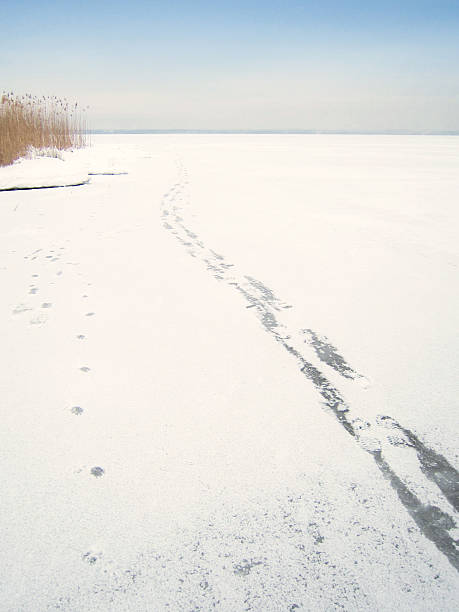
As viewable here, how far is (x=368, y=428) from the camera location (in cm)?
121

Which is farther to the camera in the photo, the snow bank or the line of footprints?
the snow bank

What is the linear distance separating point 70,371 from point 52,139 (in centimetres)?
1077

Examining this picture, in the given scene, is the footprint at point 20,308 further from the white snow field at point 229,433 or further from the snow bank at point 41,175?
the snow bank at point 41,175

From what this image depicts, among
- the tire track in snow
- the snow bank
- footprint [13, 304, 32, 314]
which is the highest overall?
the snow bank

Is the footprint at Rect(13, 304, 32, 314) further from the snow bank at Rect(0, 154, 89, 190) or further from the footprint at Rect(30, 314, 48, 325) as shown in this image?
the snow bank at Rect(0, 154, 89, 190)

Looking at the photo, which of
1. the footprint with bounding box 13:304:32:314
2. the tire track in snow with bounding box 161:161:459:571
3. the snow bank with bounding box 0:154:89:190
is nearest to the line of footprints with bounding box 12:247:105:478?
the footprint with bounding box 13:304:32:314

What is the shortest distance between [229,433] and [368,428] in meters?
0.44

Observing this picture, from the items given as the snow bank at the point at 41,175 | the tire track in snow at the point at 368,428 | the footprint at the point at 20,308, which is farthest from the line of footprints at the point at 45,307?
the snow bank at the point at 41,175

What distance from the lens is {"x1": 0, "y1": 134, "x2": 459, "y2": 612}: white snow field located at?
798mm

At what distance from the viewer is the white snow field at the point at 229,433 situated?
2.62 ft

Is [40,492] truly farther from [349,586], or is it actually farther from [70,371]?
[349,586]

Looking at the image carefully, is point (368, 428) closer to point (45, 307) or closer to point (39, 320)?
point (39, 320)

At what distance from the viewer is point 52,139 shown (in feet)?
33.7

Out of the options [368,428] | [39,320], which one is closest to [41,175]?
[39,320]
